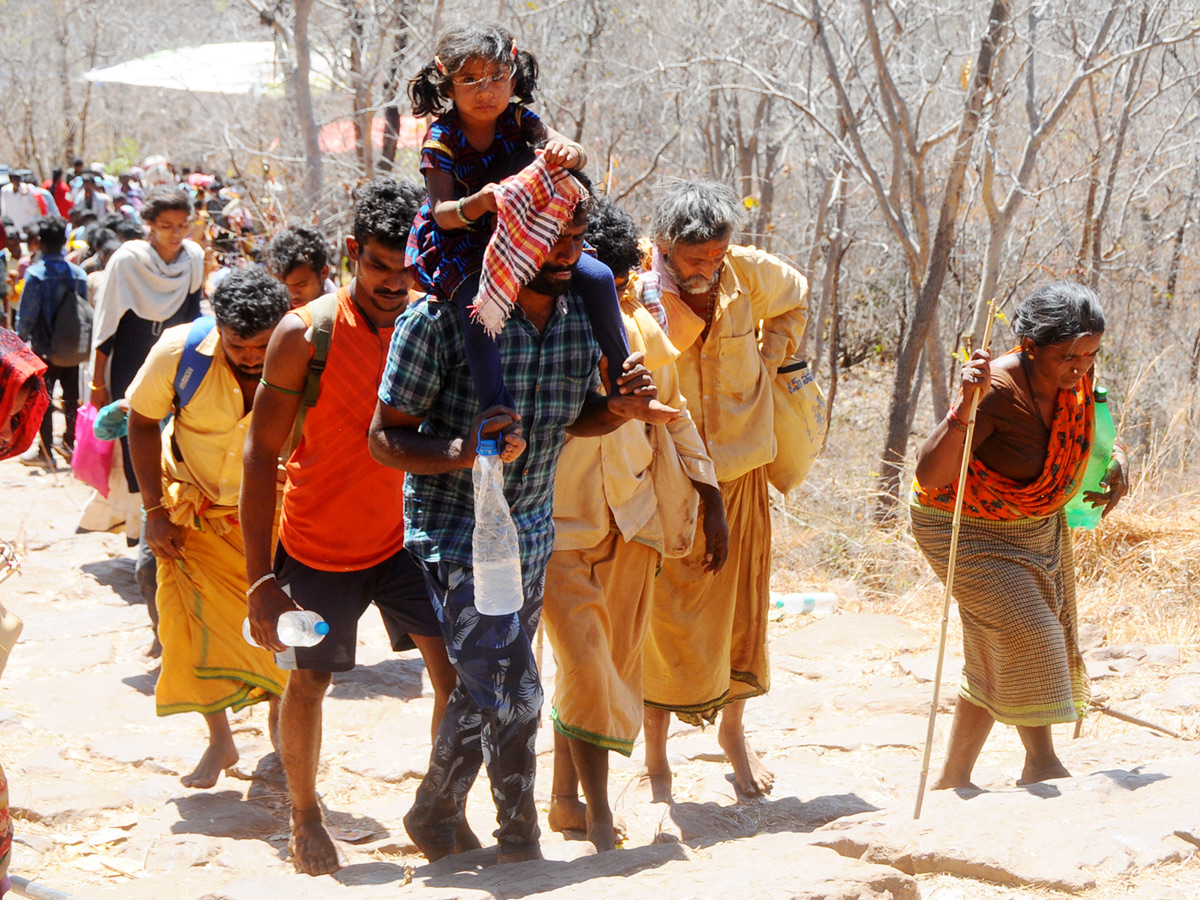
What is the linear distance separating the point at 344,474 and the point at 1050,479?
215cm

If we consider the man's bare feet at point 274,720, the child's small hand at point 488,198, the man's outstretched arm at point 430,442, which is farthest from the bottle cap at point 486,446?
the man's bare feet at point 274,720

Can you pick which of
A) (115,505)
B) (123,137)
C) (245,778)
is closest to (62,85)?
(123,137)

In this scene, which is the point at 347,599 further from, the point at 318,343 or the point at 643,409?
the point at 643,409

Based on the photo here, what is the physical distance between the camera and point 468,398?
9.25 ft

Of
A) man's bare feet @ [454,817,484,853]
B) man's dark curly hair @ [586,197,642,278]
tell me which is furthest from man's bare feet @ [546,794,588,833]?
man's dark curly hair @ [586,197,642,278]

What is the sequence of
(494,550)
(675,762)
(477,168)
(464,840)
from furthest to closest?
(675,762)
(464,840)
(477,168)
(494,550)

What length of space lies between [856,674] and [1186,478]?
10.7ft

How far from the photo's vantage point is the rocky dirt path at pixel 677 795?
8.99ft

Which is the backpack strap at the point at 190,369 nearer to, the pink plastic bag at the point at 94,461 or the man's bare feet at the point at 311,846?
the man's bare feet at the point at 311,846

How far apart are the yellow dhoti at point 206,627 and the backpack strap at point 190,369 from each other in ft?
1.20

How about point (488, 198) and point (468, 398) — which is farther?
point (468, 398)

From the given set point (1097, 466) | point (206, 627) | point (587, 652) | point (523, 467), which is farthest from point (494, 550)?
point (1097, 466)

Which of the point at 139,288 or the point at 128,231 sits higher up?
the point at 128,231

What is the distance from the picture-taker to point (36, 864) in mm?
3475
